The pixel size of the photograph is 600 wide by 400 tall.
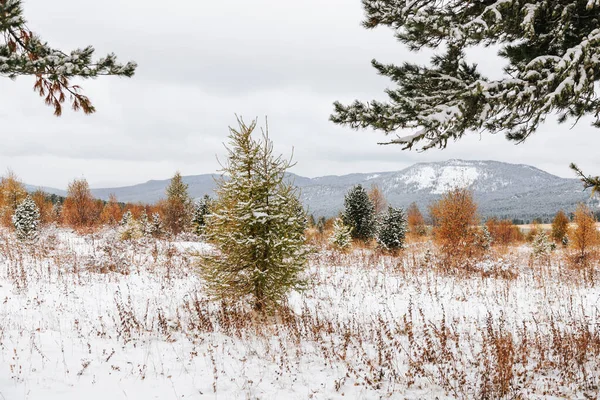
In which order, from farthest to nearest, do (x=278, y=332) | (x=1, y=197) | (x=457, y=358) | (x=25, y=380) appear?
1. (x=1, y=197)
2. (x=278, y=332)
3. (x=457, y=358)
4. (x=25, y=380)

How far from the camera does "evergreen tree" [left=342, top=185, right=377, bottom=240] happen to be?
33.2m

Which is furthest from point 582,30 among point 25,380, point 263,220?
point 25,380

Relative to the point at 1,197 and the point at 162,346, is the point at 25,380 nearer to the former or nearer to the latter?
the point at 162,346

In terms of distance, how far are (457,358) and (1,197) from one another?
48203mm

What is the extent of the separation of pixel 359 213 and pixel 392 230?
507 cm

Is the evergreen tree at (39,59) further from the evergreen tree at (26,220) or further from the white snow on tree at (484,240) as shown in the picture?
the white snow on tree at (484,240)

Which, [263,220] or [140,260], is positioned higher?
[263,220]

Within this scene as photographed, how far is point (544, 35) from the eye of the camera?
3775 millimetres

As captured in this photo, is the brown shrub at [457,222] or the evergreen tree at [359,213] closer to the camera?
the brown shrub at [457,222]

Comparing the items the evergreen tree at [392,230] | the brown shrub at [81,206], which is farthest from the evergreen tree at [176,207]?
the evergreen tree at [392,230]

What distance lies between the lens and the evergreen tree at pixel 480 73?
3025 mm

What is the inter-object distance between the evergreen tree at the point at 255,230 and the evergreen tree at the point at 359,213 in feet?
85.9

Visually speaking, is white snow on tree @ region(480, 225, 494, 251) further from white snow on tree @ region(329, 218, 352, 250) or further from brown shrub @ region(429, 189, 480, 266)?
white snow on tree @ region(329, 218, 352, 250)

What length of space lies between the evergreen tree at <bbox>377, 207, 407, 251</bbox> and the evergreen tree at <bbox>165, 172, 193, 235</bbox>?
19908 millimetres
